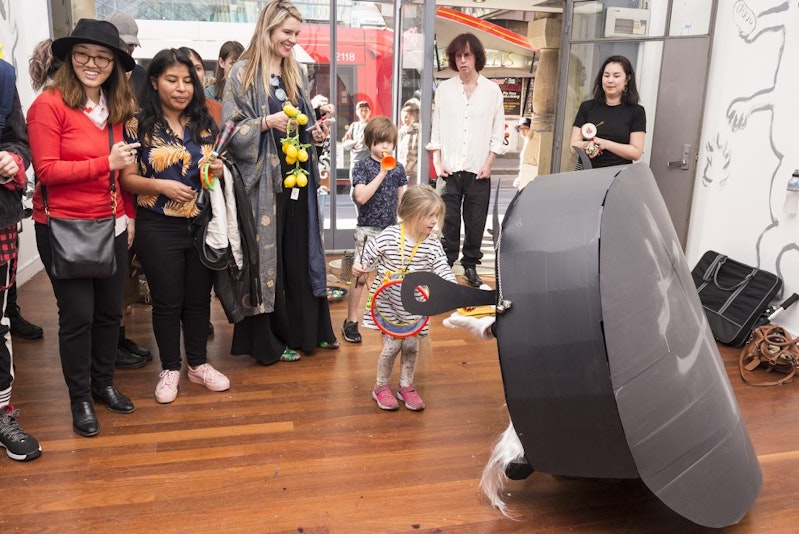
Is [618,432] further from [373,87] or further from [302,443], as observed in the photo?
[373,87]

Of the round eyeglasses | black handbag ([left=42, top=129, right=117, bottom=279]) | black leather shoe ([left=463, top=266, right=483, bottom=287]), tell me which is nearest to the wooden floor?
black handbag ([left=42, top=129, right=117, bottom=279])

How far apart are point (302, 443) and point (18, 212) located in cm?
118

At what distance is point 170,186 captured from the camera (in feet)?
7.67

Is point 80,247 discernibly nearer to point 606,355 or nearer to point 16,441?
point 16,441

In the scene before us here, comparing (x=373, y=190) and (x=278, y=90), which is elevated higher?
(x=278, y=90)

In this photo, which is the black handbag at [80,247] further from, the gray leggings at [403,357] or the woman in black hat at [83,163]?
the gray leggings at [403,357]

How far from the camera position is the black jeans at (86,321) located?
7.11 ft

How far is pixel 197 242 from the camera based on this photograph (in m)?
2.45

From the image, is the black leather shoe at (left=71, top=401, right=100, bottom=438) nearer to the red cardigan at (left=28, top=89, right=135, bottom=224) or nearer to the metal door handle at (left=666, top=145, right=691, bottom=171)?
the red cardigan at (left=28, top=89, right=135, bottom=224)

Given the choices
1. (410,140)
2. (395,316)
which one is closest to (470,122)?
(410,140)

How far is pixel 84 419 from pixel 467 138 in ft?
9.55

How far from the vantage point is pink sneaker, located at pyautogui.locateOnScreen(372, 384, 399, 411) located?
2.55m

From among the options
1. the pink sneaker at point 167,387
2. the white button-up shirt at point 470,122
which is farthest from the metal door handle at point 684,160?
the pink sneaker at point 167,387

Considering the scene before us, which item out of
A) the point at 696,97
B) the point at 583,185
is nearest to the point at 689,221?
the point at 696,97
